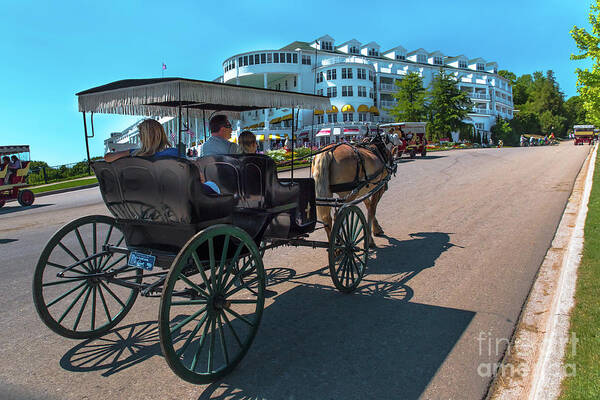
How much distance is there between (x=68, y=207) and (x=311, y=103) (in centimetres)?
1238

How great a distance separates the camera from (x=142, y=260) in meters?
3.77

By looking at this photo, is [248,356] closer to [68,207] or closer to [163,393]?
[163,393]

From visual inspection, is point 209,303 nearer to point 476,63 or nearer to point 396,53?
point 396,53

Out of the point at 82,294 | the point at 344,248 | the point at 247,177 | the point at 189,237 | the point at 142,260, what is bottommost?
the point at 82,294

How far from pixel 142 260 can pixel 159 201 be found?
1.86 ft

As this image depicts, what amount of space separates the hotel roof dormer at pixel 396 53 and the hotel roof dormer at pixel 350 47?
24.9 ft

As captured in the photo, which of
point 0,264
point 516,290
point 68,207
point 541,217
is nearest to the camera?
point 516,290

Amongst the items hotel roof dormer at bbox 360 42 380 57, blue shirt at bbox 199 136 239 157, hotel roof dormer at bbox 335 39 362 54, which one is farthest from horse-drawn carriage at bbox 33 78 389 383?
hotel roof dormer at bbox 360 42 380 57

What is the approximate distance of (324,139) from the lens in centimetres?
6044

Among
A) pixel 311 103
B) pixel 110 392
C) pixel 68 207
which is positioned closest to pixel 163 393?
pixel 110 392

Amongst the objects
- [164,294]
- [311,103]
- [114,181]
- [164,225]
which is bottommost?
[164,294]

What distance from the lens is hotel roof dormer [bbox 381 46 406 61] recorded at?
7438cm

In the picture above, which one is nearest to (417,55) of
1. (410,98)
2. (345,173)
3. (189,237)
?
(410,98)

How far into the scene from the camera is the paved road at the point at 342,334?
323cm
